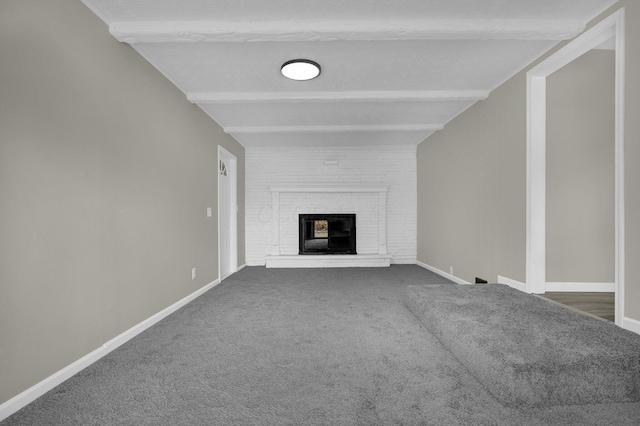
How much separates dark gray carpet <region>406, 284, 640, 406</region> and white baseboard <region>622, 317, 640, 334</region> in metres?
0.20

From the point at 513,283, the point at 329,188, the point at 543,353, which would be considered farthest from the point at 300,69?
the point at 329,188

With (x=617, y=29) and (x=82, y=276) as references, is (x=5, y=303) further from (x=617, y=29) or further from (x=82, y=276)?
(x=617, y=29)

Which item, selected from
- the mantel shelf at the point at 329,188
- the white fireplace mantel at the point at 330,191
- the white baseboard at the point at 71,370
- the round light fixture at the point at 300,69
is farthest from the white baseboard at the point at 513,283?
the white baseboard at the point at 71,370

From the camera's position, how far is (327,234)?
612 centimetres

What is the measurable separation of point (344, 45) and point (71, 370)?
3105 mm

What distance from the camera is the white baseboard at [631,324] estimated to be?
6.15 ft

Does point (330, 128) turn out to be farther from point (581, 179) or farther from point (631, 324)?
point (631, 324)

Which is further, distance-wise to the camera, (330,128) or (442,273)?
(442,273)

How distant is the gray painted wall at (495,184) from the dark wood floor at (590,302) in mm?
478

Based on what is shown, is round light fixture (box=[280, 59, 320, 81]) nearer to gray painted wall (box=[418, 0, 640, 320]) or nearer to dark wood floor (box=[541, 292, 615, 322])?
gray painted wall (box=[418, 0, 640, 320])

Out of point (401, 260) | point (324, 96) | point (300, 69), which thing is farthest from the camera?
point (401, 260)

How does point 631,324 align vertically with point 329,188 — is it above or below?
below

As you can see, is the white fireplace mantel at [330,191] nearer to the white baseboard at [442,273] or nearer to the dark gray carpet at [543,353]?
the white baseboard at [442,273]

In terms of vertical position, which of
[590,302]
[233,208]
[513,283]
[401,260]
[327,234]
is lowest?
[401,260]
